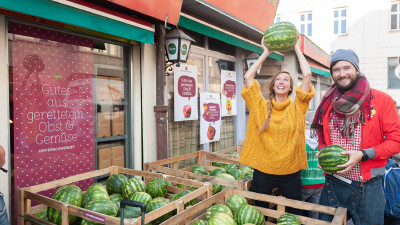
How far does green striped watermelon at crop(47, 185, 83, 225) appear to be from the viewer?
2.65 meters

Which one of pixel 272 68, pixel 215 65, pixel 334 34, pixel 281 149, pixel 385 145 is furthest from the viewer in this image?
pixel 334 34

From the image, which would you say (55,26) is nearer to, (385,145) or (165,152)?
(165,152)

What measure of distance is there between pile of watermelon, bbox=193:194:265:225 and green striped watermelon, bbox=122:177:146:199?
839 mm

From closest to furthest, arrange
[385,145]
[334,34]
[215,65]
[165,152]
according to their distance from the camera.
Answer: [385,145], [165,152], [215,65], [334,34]

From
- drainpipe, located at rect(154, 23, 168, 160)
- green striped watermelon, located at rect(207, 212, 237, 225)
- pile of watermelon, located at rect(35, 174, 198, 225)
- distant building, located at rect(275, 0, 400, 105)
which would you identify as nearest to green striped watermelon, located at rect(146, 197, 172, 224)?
pile of watermelon, located at rect(35, 174, 198, 225)

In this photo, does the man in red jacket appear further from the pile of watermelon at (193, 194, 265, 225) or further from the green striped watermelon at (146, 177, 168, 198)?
the green striped watermelon at (146, 177, 168, 198)

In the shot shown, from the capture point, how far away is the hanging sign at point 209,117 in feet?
21.3

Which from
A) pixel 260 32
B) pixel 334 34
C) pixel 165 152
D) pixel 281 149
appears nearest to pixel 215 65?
pixel 260 32

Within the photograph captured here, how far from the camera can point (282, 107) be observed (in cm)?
310

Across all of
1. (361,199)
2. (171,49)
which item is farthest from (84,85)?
(361,199)

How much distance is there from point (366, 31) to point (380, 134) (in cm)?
2214

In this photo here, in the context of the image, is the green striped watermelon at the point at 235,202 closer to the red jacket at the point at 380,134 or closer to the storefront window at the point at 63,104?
the red jacket at the point at 380,134

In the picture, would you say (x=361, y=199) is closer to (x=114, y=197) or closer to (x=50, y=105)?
(x=114, y=197)

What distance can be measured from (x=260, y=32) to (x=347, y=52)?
510 centimetres
